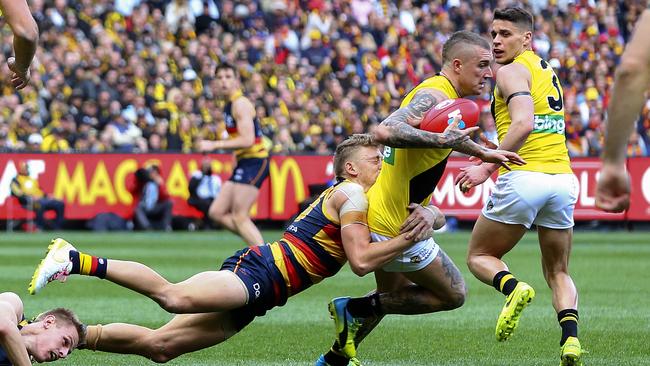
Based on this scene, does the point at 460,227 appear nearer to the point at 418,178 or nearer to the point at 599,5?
the point at 599,5

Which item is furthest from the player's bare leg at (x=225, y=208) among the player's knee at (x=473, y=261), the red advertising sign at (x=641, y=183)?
the red advertising sign at (x=641, y=183)

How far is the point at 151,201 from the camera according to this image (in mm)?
24859

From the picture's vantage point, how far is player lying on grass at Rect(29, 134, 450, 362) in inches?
272

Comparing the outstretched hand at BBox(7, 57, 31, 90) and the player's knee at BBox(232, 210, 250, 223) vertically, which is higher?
the outstretched hand at BBox(7, 57, 31, 90)

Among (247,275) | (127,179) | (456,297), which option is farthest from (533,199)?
(127,179)

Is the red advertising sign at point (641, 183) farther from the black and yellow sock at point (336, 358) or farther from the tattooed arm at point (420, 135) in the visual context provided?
the tattooed arm at point (420, 135)

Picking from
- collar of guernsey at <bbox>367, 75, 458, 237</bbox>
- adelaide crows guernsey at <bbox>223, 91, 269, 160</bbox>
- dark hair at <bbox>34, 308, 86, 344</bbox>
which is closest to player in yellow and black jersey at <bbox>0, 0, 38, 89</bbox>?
dark hair at <bbox>34, 308, 86, 344</bbox>

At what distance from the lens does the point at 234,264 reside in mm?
7223

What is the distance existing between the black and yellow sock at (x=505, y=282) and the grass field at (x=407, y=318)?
21.5 inches

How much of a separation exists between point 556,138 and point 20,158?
1757cm

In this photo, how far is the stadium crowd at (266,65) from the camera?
25.9 m

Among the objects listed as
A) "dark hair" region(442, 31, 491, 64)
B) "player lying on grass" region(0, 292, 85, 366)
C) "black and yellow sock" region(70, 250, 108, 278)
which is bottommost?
"player lying on grass" region(0, 292, 85, 366)

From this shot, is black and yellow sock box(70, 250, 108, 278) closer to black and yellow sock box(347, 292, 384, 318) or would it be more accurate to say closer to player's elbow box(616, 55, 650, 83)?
black and yellow sock box(347, 292, 384, 318)

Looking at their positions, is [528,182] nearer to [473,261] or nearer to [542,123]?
[542,123]
